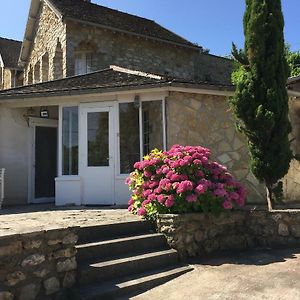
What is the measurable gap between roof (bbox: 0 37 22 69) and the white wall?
1335 cm

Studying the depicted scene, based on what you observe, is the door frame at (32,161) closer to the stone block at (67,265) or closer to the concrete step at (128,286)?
the concrete step at (128,286)

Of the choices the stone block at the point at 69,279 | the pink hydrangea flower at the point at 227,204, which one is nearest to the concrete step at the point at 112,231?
the stone block at the point at 69,279

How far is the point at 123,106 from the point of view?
9836 millimetres

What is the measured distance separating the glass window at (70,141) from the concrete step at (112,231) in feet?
13.1

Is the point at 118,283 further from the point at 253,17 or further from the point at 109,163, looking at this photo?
the point at 253,17

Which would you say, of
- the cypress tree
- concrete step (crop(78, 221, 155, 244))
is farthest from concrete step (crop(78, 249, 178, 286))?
the cypress tree

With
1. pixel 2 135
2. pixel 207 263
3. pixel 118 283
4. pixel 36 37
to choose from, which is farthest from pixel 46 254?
pixel 36 37

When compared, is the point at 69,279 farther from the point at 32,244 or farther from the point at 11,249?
the point at 11,249

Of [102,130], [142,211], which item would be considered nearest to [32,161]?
[102,130]

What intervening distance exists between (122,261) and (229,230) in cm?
246

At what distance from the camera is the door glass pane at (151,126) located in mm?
9586

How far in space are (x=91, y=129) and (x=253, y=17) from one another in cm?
464

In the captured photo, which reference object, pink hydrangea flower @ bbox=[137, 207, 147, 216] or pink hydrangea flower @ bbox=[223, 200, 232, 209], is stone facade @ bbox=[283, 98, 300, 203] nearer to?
pink hydrangea flower @ bbox=[223, 200, 232, 209]

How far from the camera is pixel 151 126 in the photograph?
31.8 feet
